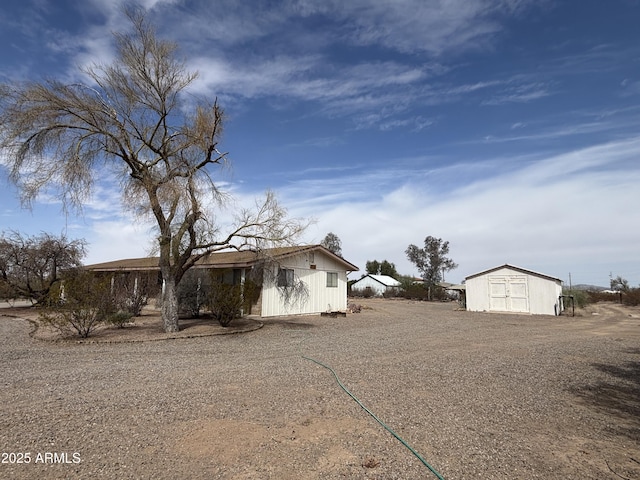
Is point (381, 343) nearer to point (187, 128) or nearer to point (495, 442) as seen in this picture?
point (495, 442)

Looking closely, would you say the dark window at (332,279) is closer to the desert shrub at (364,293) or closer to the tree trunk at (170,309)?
the tree trunk at (170,309)

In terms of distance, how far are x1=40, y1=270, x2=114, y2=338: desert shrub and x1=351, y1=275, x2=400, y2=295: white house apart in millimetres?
38167

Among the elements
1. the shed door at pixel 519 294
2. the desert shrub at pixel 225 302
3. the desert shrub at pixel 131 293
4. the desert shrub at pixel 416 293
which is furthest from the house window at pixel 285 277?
the desert shrub at pixel 416 293

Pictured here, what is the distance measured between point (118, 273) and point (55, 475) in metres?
22.1

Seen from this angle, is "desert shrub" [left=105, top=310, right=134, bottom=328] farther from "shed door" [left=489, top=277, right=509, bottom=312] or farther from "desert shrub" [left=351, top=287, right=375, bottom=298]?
"desert shrub" [left=351, top=287, right=375, bottom=298]

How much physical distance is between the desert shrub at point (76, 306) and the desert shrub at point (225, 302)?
345 centimetres

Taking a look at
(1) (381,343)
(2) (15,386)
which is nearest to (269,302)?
(1) (381,343)

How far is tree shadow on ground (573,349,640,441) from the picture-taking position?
4.68m

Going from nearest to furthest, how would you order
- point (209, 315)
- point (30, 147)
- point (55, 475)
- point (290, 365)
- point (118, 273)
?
point (55, 475) < point (290, 365) < point (30, 147) < point (209, 315) < point (118, 273)

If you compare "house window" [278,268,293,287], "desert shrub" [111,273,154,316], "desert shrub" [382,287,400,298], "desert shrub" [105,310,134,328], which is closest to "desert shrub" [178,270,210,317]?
"desert shrub" [111,273,154,316]

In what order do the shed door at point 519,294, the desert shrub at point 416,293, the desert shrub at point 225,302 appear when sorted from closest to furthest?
the desert shrub at point 225,302 → the shed door at point 519,294 → the desert shrub at point 416,293

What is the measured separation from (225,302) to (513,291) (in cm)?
1814

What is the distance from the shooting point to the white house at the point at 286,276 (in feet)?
55.1

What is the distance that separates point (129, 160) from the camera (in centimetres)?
1181
